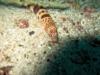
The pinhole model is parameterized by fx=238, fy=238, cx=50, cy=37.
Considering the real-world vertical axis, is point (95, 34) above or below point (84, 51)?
above

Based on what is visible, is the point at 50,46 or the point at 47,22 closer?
the point at 50,46

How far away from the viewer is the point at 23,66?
2.12m

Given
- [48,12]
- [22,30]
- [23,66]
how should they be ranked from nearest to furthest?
[23,66]
[22,30]
[48,12]

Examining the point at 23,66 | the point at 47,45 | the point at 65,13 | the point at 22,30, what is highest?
the point at 65,13

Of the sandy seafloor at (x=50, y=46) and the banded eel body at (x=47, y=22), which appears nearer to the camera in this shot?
the sandy seafloor at (x=50, y=46)

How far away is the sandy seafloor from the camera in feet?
7.00

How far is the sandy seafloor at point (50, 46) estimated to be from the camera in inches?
84.0

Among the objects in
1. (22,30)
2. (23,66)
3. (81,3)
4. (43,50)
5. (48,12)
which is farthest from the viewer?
(81,3)

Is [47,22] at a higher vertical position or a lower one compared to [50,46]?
higher

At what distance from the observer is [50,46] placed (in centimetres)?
229

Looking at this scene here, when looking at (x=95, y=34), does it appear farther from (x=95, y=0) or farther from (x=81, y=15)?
(x=95, y=0)

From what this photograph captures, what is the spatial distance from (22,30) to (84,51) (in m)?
0.66

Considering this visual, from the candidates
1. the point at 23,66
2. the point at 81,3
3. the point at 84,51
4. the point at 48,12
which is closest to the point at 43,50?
the point at 23,66

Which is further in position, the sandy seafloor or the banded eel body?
the banded eel body
